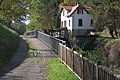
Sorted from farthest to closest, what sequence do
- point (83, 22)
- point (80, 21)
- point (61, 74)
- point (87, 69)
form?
1. point (83, 22)
2. point (80, 21)
3. point (61, 74)
4. point (87, 69)

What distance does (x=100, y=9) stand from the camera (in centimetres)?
5344

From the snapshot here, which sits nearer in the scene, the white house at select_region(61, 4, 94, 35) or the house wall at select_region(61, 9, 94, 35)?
the white house at select_region(61, 4, 94, 35)

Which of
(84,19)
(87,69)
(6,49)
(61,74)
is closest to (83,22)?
(84,19)

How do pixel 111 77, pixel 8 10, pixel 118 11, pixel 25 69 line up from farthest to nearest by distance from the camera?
1. pixel 118 11
2. pixel 8 10
3. pixel 25 69
4. pixel 111 77

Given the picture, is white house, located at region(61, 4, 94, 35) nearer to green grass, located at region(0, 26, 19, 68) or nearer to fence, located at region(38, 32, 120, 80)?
green grass, located at region(0, 26, 19, 68)

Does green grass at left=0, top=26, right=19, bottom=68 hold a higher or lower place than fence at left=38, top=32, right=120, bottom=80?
lower

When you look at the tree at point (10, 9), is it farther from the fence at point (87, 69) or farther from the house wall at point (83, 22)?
the house wall at point (83, 22)

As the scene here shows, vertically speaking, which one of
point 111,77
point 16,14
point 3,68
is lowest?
point 3,68

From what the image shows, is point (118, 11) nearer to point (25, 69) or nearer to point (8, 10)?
point (8, 10)

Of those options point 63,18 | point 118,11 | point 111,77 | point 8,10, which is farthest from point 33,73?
point 63,18

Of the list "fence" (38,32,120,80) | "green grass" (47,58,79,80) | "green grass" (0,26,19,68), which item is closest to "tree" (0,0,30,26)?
"green grass" (0,26,19,68)

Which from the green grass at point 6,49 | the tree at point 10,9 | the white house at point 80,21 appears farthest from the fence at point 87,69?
the white house at point 80,21

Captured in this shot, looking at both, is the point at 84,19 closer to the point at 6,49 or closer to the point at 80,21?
the point at 80,21

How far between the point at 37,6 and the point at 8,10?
47.0m
